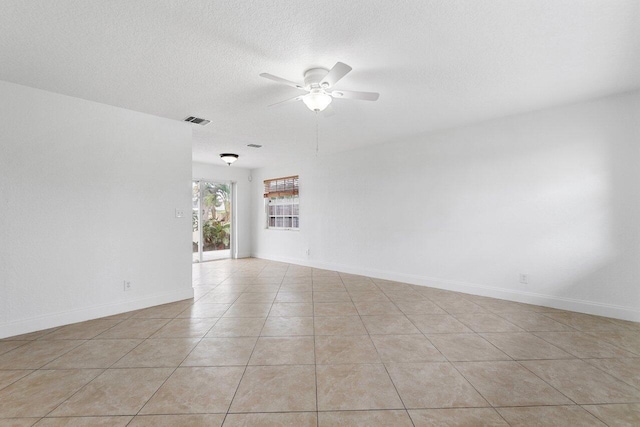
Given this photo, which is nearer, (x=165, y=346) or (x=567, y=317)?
(x=165, y=346)

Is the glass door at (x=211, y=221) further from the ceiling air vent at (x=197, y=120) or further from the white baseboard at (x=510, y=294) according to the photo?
the white baseboard at (x=510, y=294)

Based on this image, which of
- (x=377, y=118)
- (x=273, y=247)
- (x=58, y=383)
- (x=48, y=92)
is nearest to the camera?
(x=58, y=383)

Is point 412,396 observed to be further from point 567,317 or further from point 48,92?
point 48,92

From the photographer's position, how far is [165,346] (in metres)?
2.39

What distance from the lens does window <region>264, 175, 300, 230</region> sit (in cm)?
664

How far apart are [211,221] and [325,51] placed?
236 inches

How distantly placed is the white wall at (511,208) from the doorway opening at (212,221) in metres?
3.34

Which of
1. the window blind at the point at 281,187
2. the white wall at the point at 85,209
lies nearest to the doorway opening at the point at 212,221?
the window blind at the point at 281,187

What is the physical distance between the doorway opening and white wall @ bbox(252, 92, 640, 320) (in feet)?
11.0

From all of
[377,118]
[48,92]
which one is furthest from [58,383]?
[377,118]

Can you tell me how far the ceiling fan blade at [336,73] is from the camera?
1.98 metres

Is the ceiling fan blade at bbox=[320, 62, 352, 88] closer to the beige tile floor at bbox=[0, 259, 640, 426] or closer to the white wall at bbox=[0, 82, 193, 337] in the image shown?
the beige tile floor at bbox=[0, 259, 640, 426]

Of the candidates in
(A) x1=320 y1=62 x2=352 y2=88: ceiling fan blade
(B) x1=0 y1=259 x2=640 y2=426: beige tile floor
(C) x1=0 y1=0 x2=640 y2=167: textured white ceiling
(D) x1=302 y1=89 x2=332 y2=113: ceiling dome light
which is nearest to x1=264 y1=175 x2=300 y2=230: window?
(C) x1=0 y1=0 x2=640 y2=167: textured white ceiling

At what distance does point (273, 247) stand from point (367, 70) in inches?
211
